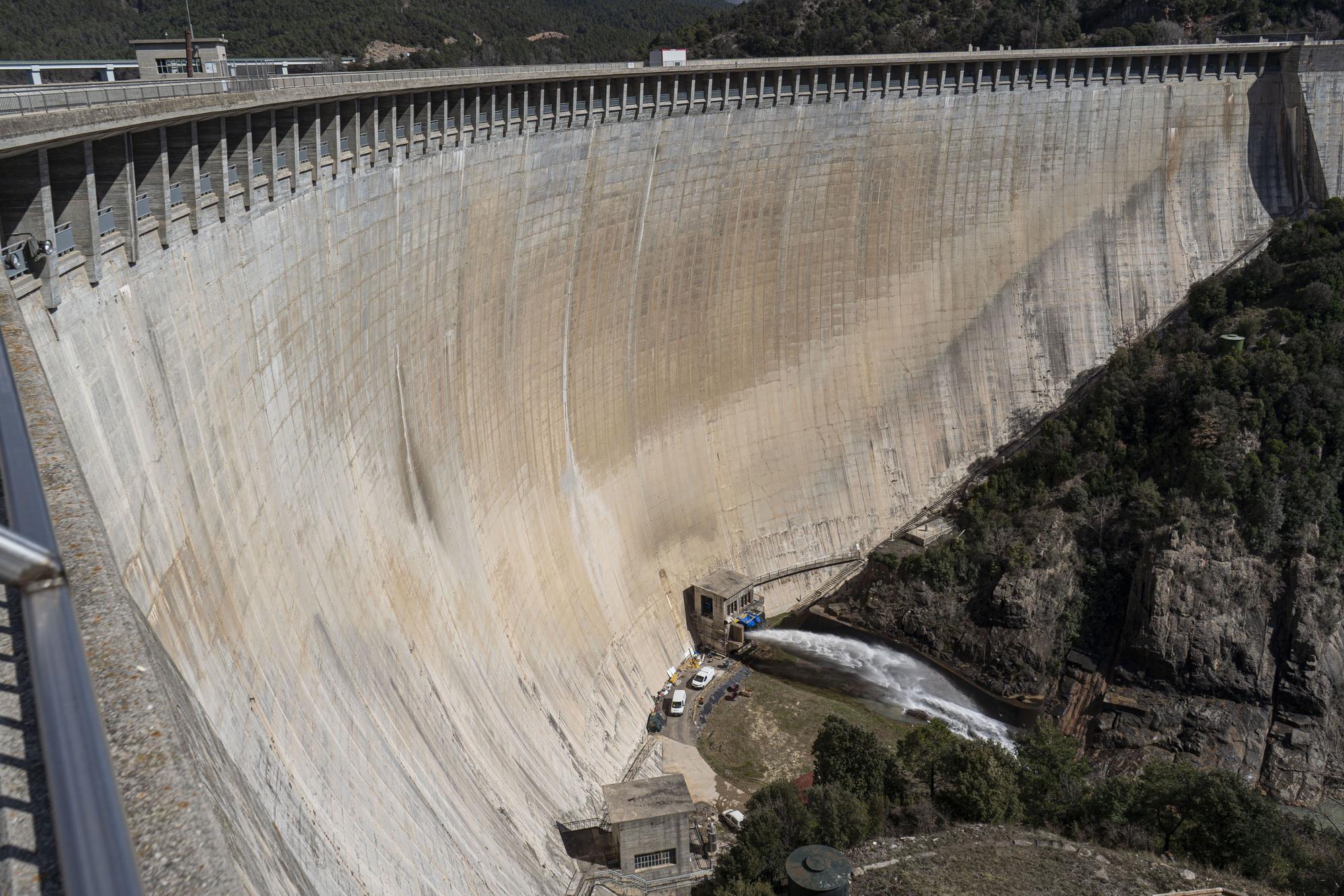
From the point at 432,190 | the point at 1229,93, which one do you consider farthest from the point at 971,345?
the point at 432,190

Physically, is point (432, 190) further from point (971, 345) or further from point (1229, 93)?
point (1229, 93)

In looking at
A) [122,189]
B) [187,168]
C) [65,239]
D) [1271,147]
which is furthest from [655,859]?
[1271,147]

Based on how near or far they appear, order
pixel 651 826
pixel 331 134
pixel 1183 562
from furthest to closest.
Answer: pixel 1183 562, pixel 651 826, pixel 331 134

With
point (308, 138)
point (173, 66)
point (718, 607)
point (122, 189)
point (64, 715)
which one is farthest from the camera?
point (718, 607)

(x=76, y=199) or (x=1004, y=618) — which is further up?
(x=76, y=199)

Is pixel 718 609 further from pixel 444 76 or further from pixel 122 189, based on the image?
pixel 122 189

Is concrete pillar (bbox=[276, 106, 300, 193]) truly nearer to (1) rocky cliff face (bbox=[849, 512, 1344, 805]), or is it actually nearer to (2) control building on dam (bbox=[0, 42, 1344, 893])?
(2) control building on dam (bbox=[0, 42, 1344, 893])

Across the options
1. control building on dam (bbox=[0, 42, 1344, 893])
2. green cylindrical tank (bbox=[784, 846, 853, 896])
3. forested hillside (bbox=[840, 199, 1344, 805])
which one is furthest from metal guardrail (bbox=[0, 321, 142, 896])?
forested hillside (bbox=[840, 199, 1344, 805])
